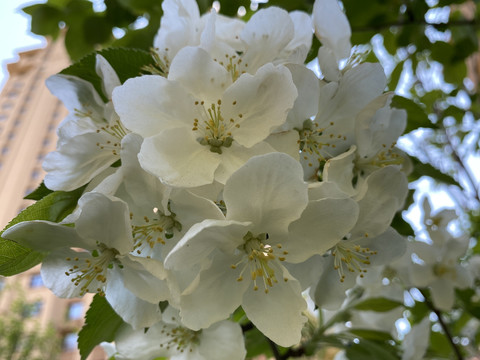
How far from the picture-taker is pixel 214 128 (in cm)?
66

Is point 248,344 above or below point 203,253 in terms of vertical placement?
below

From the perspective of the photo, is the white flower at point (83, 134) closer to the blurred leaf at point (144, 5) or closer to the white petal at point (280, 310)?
the white petal at point (280, 310)

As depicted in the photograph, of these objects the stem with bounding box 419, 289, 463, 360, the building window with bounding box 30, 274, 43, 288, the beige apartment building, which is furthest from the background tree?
the building window with bounding box 30, 274, 43, 288

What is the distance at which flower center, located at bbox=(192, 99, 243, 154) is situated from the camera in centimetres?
65

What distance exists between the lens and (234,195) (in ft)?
1.82

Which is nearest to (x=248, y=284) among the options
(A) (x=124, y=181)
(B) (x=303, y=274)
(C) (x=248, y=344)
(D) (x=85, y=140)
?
(B) (x=303, y=274)

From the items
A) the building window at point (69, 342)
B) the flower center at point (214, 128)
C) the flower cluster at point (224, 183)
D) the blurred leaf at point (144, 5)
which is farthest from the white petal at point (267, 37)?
the building window at point (69, 342)

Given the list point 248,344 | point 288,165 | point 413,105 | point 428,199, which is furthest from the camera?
point 428,199

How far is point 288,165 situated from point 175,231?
186 mm

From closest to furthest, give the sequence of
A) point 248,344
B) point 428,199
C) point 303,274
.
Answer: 1. point 303,274
2. point 248,344
3. point 428,199

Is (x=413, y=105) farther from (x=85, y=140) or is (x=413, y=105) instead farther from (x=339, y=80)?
(x=85, y=140)

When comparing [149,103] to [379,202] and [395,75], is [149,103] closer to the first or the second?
[379,202]

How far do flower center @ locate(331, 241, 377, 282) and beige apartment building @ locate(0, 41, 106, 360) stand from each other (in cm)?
1790

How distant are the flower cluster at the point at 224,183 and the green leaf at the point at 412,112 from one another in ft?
0.59
